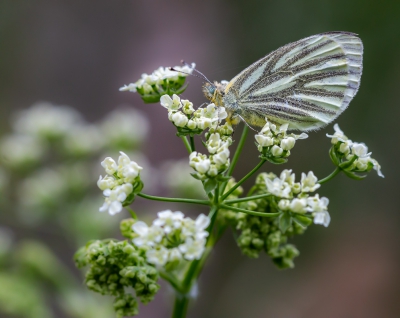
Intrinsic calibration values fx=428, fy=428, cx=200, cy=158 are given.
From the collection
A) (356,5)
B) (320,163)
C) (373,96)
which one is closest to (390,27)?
(356,5)

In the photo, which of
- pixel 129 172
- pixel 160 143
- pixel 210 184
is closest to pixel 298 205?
pixel 210 184

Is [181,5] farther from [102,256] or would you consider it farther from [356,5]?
[102,256]

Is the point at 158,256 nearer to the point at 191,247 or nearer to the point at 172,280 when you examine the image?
the point at 191,247

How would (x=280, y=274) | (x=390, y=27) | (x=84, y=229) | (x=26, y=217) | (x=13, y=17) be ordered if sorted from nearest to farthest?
(x=84, y=229), (x=26, y=217), (x=390, y=27), (x=280, y=274), (x=13, y=17)

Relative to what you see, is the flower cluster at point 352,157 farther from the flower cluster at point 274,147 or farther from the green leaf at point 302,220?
the green leaf at point 302,220

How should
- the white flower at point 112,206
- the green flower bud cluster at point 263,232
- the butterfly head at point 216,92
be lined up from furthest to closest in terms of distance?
the butterfly head at point 216,92 → the green flower bud cluster at point 263,232 → the white flower at point 112,206

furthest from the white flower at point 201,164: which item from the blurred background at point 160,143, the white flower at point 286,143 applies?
the blurred background at point 160,143

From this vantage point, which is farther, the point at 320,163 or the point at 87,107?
the point at 87,107
